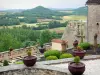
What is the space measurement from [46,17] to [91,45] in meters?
84.2

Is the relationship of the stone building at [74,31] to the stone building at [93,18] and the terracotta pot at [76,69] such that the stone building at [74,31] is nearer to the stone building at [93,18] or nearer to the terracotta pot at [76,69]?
the stone building at [93,18]

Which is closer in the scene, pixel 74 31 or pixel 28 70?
pixel 28 70

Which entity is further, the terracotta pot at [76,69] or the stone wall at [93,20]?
the stone wall at [93,20]

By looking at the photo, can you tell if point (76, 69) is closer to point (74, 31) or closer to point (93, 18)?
point (93, 18)

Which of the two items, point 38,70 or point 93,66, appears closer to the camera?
point 38,70

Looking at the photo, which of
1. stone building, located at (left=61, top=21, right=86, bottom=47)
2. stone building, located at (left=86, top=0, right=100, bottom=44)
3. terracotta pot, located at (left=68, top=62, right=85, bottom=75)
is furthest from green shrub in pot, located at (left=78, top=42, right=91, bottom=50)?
terracotta pot, located at (left=68, top=62, right=85, bottom=75)

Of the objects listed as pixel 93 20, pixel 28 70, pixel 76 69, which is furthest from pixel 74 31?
pixel 76 69

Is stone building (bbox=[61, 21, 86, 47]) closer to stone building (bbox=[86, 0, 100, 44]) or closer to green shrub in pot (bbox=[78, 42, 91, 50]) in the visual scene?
stone building (bbox=[86, 0, 100, 44])

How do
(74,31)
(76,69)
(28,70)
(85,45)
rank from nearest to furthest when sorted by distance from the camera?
(76,69), (28,70), (85,45), (74,31)

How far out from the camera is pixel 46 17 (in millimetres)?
110062

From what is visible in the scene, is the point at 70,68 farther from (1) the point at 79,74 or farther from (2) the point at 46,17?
(2) the point at 46,17

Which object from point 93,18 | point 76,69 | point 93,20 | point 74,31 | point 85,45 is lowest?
point 85,45

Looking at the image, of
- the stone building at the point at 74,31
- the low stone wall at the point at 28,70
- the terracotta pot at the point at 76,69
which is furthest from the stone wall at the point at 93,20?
the terracotta pot at the point at 76,69

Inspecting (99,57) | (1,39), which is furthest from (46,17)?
(99,57)
